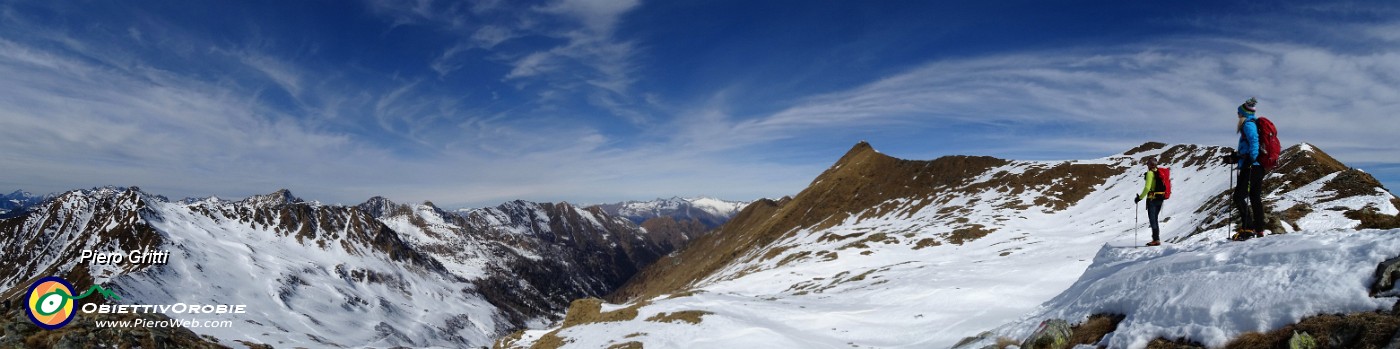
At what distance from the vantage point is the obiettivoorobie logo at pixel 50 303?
14.3 metres

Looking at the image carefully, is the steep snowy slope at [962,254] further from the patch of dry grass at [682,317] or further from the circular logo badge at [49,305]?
the circular logo badge at [49,305]

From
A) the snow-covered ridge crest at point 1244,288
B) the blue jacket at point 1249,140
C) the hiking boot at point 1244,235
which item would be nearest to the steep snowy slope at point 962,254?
the hiking boot at point 1244,235

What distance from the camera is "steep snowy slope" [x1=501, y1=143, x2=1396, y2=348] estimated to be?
28.2 m

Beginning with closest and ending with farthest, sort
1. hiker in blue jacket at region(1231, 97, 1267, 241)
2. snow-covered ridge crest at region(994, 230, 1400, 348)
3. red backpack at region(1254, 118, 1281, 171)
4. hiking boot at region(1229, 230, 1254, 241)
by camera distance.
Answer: snow-covered ridge crest at region(994, 230, 1400, 348)
red backpack at region(1254, 118, 1281, 171)
hiker in blue jacket at region(1231, 97, 1267, 241)
hiking boot at region(1229, 230, 1254, 241)

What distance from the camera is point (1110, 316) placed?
1338 cm

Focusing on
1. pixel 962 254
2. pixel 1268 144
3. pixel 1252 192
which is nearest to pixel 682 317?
pixel 1252 192

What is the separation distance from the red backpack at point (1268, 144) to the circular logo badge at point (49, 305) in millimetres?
31604

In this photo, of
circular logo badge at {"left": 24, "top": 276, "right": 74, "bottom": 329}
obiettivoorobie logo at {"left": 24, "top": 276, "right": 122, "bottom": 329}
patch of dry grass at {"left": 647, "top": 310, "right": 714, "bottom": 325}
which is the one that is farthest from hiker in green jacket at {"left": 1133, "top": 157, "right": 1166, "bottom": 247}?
circular logo badge at {"left": 24, "top": 276, "right": 74, "bottom": 329}

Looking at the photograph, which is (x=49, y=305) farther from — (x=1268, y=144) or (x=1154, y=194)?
(x=1154, y=194)

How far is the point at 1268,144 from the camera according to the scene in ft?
49.6

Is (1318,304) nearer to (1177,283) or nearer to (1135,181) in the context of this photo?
(1177,283)

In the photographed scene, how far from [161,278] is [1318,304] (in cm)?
26188

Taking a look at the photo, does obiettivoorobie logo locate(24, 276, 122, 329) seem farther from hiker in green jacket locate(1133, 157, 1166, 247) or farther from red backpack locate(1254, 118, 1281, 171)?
hiker in green jacket locate(1133, 157, 1166, 247)

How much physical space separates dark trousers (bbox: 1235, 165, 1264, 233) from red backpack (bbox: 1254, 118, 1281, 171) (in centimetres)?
25
